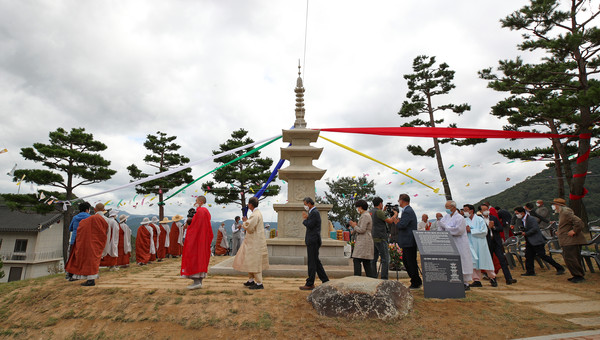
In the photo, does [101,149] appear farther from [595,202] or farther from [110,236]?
[595,202]

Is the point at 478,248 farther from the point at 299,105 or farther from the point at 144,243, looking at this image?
the point at 144,243

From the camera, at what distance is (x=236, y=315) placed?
498 cm

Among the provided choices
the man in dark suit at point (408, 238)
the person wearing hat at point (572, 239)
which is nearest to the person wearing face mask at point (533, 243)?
the person wearing hat at point (572, 239)

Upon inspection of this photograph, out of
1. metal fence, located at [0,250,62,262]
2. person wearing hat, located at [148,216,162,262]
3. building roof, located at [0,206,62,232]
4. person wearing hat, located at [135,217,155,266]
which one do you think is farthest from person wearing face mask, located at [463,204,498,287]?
metal fence, located at [0,250,62,262]

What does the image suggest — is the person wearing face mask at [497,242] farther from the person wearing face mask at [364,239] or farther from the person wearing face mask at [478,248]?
the person wearing face mask at [364,239]

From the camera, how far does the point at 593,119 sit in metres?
10.5

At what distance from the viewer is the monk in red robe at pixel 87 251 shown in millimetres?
6828

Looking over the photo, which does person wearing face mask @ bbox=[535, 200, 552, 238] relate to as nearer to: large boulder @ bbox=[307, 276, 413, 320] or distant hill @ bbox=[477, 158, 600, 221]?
large boulder @ bbox=[307, 276, 413, 320]

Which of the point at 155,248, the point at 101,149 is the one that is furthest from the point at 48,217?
the point at 155,248

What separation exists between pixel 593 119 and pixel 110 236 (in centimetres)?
1718

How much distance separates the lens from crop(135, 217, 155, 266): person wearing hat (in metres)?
11.5

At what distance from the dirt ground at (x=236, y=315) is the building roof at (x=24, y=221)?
24249mm

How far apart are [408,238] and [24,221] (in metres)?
33.6

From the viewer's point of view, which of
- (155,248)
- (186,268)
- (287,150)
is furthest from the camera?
(155,248)
